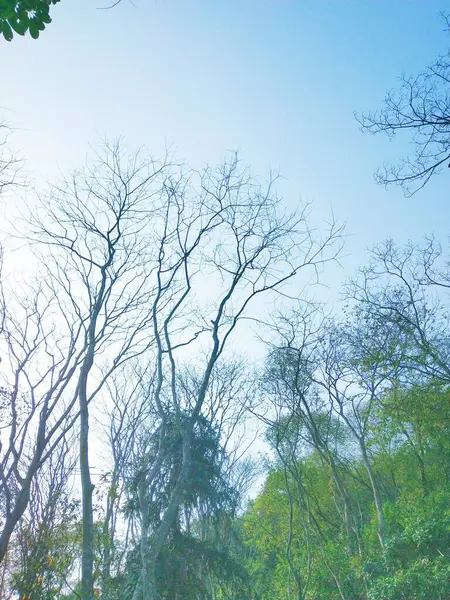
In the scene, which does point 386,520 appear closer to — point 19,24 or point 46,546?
point 46,546

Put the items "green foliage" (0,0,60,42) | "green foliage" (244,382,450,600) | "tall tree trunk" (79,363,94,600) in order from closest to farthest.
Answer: "green foliage" (0,0,60,42)
"tall tree trunk" (79,363,94,600)
"green foliage" (244,382,450,600)

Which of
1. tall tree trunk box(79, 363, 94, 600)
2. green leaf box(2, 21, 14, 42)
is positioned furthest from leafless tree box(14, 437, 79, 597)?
green leaf box(2, 21, 14, 42)

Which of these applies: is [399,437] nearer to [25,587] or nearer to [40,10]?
[25,587]

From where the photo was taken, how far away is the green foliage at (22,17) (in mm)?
2678

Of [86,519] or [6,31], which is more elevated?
[6,31]

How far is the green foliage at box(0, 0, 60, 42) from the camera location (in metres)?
2.68

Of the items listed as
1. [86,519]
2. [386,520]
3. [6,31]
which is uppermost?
[6,31]

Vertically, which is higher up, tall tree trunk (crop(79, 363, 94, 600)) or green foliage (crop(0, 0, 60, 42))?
green foliage (crop(0, 0, 60, 42))

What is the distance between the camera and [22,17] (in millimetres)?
2742

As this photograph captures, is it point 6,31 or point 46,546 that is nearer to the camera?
point 6,31

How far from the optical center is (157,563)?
1052 centimetres

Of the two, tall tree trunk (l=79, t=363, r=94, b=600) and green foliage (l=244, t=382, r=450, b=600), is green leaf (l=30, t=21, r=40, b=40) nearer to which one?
tall tree trunk (l=79, t=363, r=94, b=600)

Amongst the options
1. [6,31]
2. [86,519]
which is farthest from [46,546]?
[6,31]

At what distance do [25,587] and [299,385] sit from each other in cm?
1125
